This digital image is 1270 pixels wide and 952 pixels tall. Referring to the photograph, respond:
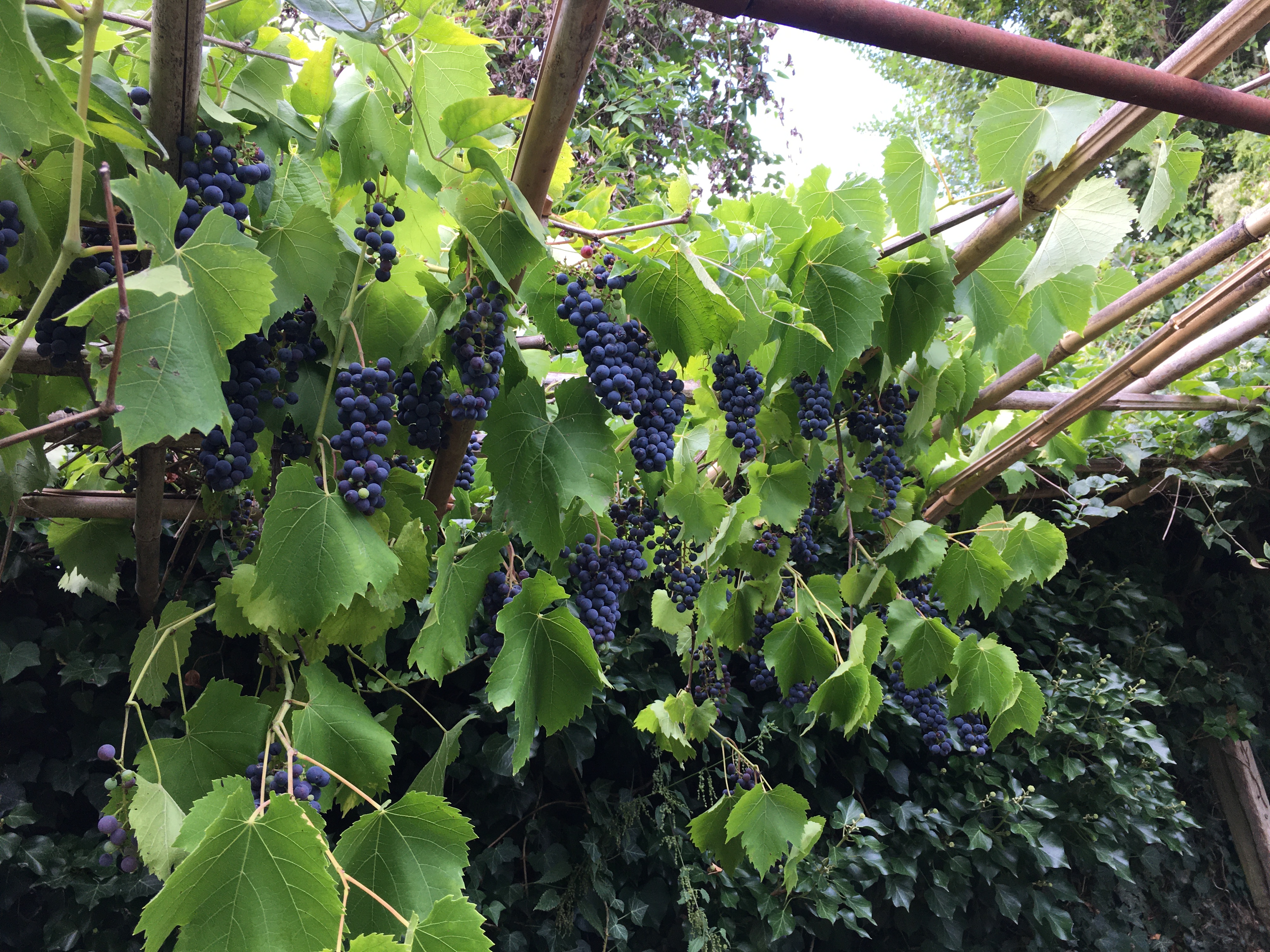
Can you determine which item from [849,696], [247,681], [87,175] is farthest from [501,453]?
[247,681]

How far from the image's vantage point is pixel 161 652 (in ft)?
4.20

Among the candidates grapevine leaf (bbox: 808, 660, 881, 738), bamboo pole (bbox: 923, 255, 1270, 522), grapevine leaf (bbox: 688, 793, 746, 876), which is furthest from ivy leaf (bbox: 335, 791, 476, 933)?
bamboo pole (bbox: 923, 255, 1270, 522)

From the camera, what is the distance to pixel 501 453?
1.19m

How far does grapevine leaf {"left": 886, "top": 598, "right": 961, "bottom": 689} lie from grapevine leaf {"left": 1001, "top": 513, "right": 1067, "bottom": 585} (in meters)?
0.38

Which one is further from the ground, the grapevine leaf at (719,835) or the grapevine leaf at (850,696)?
the grapevine leaf at (850,696)

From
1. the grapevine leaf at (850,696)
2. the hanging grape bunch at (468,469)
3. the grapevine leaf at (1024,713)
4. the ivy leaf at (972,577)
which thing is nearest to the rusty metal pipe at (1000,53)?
the hanging grape bunch at (468,469)

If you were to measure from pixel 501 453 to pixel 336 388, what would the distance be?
0.87ft

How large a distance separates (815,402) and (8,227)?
1317 mm

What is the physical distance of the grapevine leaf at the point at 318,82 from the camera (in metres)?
1.02

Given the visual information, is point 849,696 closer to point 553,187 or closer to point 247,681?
point 553,187

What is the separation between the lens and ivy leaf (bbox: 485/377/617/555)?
3.86 ft

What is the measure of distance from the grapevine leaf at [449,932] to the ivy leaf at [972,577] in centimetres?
152

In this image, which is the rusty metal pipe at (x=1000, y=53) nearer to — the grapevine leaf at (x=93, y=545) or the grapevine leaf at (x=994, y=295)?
the grapevine leaf at (x=994, y=295)

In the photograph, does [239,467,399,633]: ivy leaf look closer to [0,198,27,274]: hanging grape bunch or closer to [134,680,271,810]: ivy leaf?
[134,680,271,810]: ivy leaf
